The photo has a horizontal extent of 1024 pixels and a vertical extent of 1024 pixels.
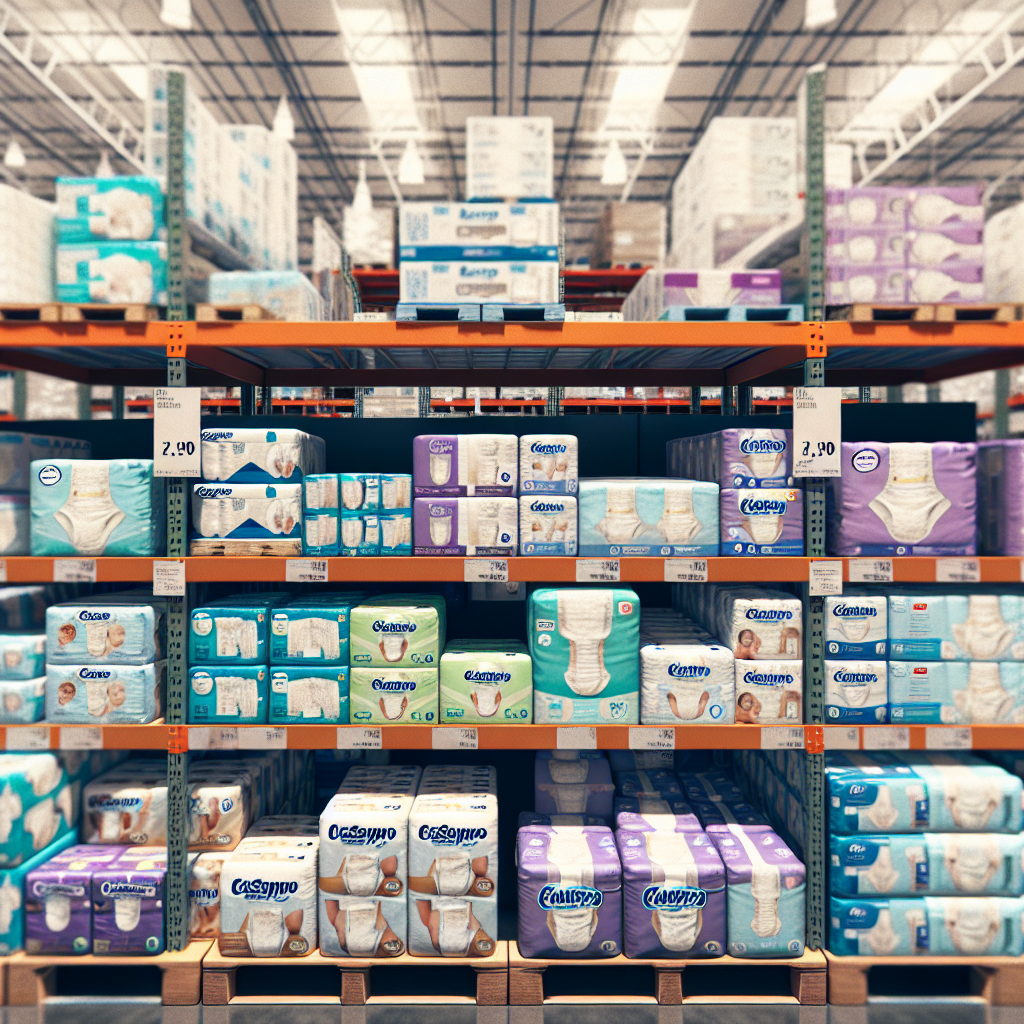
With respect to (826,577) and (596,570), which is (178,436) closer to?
(596,570)

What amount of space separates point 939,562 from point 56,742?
140 inches

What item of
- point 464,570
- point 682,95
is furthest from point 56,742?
point 682,95

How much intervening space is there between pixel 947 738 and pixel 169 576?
10.2 ft

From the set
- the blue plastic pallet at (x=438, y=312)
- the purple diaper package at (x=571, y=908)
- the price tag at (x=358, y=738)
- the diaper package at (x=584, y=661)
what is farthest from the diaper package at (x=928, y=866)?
the blue plastic pallet at (x=438, y=312)

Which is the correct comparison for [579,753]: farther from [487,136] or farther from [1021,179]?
[1021,179]

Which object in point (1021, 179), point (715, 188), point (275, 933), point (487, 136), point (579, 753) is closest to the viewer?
point (275, 933)

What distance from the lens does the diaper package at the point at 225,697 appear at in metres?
2.70

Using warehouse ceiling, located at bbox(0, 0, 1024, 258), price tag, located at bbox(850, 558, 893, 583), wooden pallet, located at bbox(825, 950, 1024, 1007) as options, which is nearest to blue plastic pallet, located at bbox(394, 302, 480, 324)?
price tag, located at bbox(850, 558, 893, 583)

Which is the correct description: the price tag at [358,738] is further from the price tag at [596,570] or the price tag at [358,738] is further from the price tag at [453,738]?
the price tag at [596,570]

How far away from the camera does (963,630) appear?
272 centimetres

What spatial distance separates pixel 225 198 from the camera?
10.3 ft

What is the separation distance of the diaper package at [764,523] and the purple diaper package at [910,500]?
0.21 m

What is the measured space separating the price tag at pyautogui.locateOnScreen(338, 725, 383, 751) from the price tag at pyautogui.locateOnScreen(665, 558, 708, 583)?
4.30 ft

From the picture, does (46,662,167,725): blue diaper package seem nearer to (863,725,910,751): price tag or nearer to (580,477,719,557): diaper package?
(580,477,719,557): diaper package
